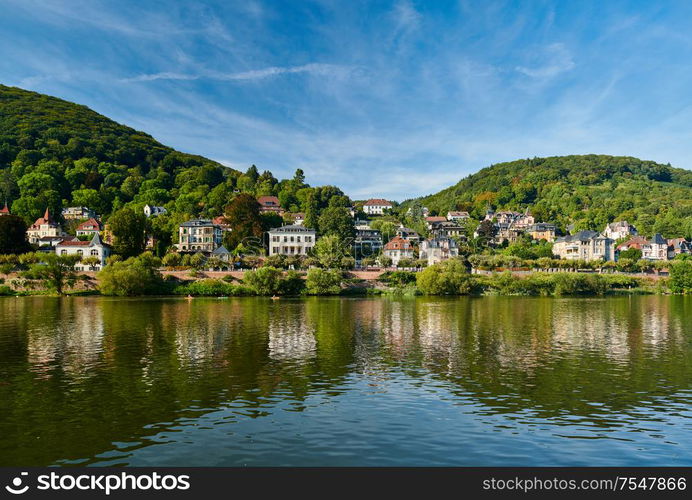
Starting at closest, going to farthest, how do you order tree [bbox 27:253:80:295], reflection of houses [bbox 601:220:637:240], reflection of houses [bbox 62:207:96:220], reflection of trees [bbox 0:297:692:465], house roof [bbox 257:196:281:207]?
reflection of trees [bbox 0:297:692:465], tree [bbox 27:253:80:295], reflection of houses [bbox 601:220:637:240], reflection of houses [bbox 62:207:96:220], house roof [bbox 257:196:281:207]

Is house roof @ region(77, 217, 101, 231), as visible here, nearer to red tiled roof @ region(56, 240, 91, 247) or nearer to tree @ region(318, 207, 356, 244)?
red tiled roof @ region(56, 240, 91, 247)

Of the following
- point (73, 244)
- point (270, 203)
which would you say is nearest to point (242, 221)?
point (73, 244)

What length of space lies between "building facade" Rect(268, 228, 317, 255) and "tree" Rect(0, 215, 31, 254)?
4543cm

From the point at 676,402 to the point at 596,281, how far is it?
70.1m

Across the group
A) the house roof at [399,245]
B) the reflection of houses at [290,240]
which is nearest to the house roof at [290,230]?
the reflection of houses at [290,240]

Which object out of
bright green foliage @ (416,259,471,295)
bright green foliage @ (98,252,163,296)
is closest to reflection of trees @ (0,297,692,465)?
bright green foliage @ (98,252,163,296)

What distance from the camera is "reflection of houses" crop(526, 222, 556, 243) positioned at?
155 metres

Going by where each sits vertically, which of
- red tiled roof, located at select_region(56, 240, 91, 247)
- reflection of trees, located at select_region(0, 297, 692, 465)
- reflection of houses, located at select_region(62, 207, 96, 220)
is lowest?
reflection of trees, located at select_region(0, 297, 692, 465)

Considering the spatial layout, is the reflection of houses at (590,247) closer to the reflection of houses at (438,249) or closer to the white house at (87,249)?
the reflection of houses at (438,249)

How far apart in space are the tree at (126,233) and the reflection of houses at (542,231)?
106 metres

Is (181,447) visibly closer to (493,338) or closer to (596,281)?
(493,338)

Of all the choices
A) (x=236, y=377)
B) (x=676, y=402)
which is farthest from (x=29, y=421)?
(x=676, y=402)

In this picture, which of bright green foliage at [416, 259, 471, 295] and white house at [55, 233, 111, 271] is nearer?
bright green foliage at [416, 259, 471, 295]

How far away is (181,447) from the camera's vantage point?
14.5 metres
